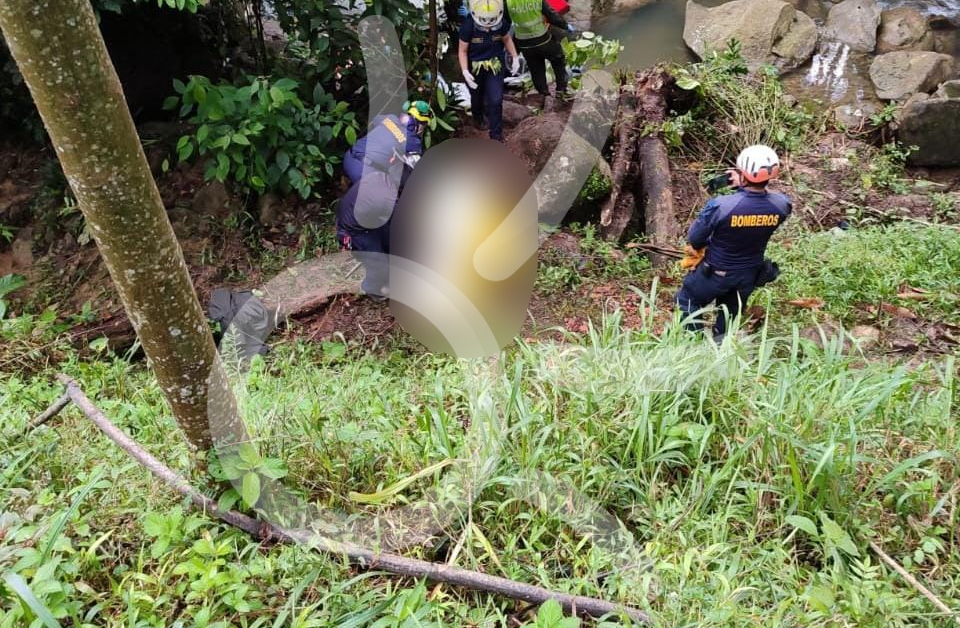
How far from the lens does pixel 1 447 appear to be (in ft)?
9.51

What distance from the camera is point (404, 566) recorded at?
83.4 inches

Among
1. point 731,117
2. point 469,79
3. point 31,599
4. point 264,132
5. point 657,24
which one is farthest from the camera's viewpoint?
point 657,24

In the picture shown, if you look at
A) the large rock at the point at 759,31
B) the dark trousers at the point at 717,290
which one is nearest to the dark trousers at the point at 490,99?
the dark trousers at the point at 717,290

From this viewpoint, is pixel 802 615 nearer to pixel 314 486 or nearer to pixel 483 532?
pixel 483 532

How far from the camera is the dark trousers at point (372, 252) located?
5.25 metres

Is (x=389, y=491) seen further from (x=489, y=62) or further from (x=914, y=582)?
(x=489, y=62)

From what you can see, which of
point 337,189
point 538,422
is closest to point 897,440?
point 538,422

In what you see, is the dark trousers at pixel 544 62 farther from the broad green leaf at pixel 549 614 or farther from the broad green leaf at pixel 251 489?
the broad green leaf at pixel 549 614

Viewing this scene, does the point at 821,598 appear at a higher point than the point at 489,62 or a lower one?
lower

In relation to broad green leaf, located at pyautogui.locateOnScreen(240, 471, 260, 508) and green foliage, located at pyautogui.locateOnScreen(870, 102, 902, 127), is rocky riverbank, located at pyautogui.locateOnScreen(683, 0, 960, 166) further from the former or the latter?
broad green leaf, located at pyautogui.locateOnScreen(240, 471, 260, 508)

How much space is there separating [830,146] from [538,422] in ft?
20.2

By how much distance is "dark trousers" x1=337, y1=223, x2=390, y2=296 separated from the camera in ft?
17.2

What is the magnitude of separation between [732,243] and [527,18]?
11.4 ft

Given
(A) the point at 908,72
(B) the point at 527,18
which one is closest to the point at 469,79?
(B) the point at 527,18
